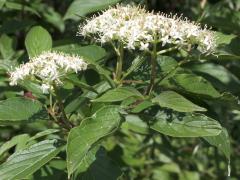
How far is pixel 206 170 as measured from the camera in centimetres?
335

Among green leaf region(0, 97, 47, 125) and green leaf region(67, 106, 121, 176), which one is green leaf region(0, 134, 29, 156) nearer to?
green leaf region(0, 97, 47, 125)

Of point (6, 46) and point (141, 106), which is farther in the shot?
point (6, 46)

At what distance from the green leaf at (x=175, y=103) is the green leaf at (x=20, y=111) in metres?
0.40

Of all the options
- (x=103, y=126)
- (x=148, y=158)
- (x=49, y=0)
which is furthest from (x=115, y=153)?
(x=103, y=126)

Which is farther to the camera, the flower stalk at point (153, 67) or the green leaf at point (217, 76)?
the green leaf at point (217, 76)

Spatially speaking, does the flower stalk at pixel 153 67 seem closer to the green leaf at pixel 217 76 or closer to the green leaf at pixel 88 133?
the green leaf at pixel 88 133

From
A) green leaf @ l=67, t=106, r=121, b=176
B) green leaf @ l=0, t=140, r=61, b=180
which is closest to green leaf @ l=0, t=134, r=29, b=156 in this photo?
green leaf @ l=0, t=140, r=61, b=180

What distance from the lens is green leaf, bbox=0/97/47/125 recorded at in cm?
140

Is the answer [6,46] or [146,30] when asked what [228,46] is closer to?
[146,30]

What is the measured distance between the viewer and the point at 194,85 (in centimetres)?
138

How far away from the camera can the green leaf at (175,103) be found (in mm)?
1181

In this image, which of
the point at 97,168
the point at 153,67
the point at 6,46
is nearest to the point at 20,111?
the point at 97,168

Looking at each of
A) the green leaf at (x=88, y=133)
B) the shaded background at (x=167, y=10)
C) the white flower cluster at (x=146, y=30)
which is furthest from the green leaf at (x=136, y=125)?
the green leaf at (x=88, y=133)

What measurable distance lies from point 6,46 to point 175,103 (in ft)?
3.69
